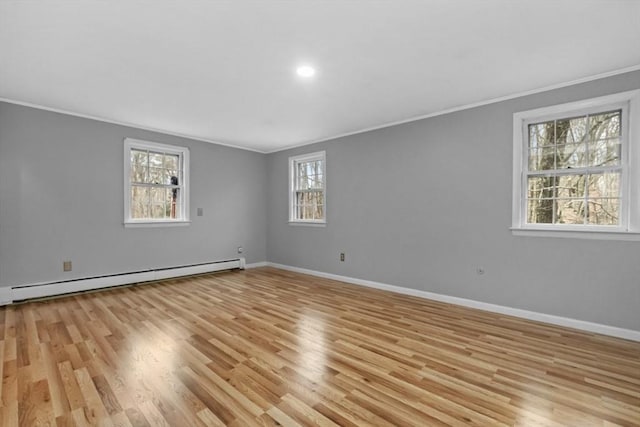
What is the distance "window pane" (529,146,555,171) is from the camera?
10.7 feet

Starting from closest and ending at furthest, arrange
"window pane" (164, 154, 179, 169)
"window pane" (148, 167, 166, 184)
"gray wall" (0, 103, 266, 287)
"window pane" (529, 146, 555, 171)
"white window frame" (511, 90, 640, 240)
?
"white window frame" (511, 90, 640, 240) < "window pane" (529, 146, 555, 171) < "gray wall" (0, 103, 266, 287) < "window pane" (148, 167, 166, 184) < "window pane" (164, 154, 179, 169)

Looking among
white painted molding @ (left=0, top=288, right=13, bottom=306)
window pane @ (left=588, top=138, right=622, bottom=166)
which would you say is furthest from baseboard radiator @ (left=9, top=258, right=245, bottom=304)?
window pane @ (left=588, top=138, right=622, bottom=166)

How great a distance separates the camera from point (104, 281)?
437 cm

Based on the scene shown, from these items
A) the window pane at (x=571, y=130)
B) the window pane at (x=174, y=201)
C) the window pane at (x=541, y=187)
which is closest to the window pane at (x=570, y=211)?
the window pane at (x=541, y=187)

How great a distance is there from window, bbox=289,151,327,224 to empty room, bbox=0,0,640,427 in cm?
18

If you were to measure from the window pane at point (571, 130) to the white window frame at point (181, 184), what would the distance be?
214 inches

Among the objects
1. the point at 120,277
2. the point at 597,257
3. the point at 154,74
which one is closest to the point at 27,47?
the point at 154,74

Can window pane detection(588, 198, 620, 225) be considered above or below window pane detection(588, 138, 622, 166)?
below

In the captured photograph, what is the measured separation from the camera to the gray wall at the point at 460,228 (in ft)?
9.62

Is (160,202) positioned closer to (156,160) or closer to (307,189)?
(156,160)

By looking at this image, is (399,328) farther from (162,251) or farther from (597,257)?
(162,251)

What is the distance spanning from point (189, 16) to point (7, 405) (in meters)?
2.71

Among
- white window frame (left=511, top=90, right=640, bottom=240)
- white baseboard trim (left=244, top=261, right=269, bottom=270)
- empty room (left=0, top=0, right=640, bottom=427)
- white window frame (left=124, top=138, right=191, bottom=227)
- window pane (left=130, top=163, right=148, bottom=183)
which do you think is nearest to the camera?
empty room (left=0, top=0, right=640, bottom=427)

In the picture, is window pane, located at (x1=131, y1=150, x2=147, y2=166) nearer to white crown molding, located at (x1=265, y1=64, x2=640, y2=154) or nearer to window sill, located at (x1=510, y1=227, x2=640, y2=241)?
white crown molding, located at (x1=265, y1=64, x2=640, y2=154)
